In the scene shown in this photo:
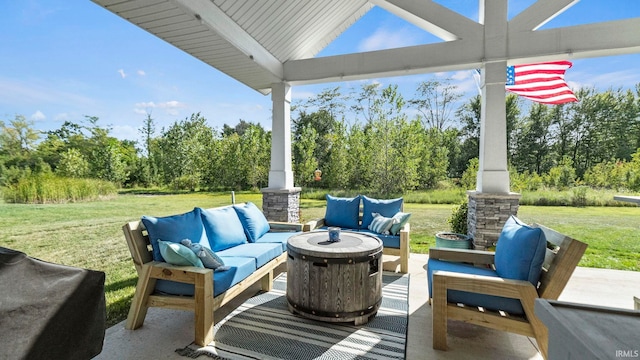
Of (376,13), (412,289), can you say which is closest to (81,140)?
(412,289)

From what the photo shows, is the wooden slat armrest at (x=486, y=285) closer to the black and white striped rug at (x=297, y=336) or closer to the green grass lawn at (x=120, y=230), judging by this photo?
the black and white striped rug at (x=297, y=336)

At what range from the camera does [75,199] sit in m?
4.72

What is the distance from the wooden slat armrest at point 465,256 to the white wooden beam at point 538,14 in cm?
306

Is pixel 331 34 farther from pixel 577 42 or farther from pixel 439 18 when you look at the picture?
pixel 577 42

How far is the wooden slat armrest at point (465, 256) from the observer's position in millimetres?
2869

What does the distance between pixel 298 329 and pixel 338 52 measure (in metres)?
4.19

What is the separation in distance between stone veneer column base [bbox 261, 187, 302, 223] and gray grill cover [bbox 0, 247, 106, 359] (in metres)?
3.65

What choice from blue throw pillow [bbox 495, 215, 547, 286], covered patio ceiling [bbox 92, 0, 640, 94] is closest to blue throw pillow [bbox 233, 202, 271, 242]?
covered patio ceiling [bbox 92, 0, 640, 94]

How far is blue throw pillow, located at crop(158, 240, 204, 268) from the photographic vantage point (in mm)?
2410

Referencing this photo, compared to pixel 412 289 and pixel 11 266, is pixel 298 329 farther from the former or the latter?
pixel 11 266

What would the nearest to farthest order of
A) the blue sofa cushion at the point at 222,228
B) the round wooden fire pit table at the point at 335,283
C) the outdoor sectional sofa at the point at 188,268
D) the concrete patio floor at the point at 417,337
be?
the concrete patio floor at the point at 417,337
the outdoor sectional sofa at the point at 188,268
the round wooden fire pit table at the point at 335,283
the blue sofa cushion at the point at 222,228

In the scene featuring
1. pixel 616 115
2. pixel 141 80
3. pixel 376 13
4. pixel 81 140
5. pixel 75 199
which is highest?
pixel 376 13

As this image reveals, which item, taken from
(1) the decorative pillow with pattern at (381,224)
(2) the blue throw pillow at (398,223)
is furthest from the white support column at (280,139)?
(2) the blue throw pillow at (398,223)

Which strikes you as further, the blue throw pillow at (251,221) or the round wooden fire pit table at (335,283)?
the blue throw pillow at (251,221)
